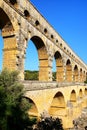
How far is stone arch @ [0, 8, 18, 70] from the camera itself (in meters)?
16.4

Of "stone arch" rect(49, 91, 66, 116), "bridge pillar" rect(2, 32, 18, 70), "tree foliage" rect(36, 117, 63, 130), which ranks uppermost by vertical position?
"bridge pillar" rect(2, 32, 18, 70)

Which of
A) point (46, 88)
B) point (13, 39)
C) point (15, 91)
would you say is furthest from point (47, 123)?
point (13, 39)

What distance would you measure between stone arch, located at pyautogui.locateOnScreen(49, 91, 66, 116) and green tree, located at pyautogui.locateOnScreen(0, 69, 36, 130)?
1274cm

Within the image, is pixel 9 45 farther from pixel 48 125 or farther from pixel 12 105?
pixel 12 105

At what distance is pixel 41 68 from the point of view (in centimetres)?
2462

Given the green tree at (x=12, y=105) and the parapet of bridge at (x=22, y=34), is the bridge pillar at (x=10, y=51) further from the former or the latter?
the green tree at (x=12, y=105)

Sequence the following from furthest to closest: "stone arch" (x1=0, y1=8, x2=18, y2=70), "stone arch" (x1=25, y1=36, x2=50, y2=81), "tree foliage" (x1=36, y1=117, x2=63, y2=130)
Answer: "stone arch" (x1=25, y1=36, x2=50, y2=81) < "stone arch" (x1=0, y1=8, x2=18, y2=70) < "tree foliage" (x1=36, y1=117, x2=63, y2=130)

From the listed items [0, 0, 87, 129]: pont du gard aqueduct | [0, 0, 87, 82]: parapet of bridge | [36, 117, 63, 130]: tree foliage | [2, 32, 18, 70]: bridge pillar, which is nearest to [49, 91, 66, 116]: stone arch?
[0, 0, 87, 129]: pont du gard aqueduct

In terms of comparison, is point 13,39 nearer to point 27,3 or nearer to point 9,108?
point 27,3

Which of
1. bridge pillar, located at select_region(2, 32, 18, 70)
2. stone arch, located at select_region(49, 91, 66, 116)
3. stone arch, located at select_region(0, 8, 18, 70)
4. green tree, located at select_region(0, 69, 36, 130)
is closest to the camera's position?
green tree, located at select_region(0, 69, 36, 130)

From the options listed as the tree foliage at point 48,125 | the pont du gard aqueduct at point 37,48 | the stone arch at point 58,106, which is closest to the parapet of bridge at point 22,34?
the pont du gard aqueduct at point 37,48

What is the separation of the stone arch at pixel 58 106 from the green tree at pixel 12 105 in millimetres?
12740

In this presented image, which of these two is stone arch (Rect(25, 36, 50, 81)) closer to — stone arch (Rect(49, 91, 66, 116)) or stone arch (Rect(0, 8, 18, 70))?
stone arch (Rect(49, 91, 66, 116))

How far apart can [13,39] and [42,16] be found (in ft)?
24.9
